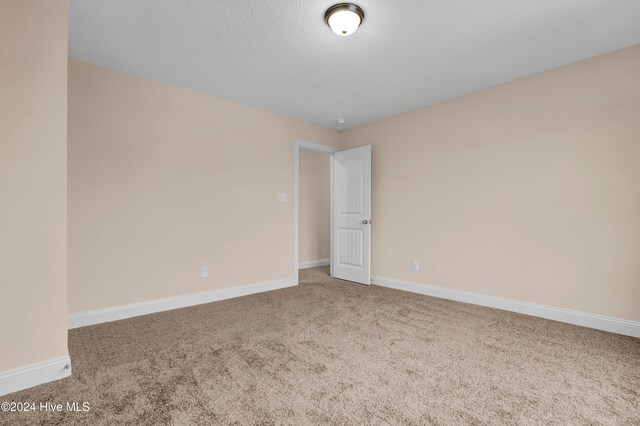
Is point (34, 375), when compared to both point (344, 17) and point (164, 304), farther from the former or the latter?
point (344, 17)

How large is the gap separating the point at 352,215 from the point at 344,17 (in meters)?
3.04

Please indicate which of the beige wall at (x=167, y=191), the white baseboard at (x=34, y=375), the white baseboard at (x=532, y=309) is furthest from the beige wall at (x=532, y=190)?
the white baseboard at (x=34, y=375)

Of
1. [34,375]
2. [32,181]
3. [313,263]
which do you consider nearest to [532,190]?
[313,263]

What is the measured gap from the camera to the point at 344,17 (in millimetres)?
2057

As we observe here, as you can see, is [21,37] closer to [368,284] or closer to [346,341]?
[346,341]

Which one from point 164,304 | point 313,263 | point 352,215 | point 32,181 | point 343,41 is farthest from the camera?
point 313,263

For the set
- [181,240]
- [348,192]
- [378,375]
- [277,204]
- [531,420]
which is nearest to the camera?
[531,420]

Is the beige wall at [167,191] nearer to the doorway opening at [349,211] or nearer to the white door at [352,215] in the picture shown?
the doorway opening at [349,211]

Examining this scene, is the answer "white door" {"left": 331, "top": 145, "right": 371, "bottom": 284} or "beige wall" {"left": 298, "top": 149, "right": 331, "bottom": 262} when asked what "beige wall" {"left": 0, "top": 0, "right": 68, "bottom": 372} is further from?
"beige wall" {"left": 298, "top": 149, "right": 331, "bottom": 262}

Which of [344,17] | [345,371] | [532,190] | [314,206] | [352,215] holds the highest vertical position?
[344,17]

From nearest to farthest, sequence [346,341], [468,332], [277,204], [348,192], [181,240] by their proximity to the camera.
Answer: [346,341], [468,332], [181,240], [277,204], [348,192]

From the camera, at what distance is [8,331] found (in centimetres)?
173

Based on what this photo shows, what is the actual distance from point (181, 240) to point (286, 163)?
70.2 inches

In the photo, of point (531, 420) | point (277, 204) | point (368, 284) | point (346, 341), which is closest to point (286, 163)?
point (277, 204)
